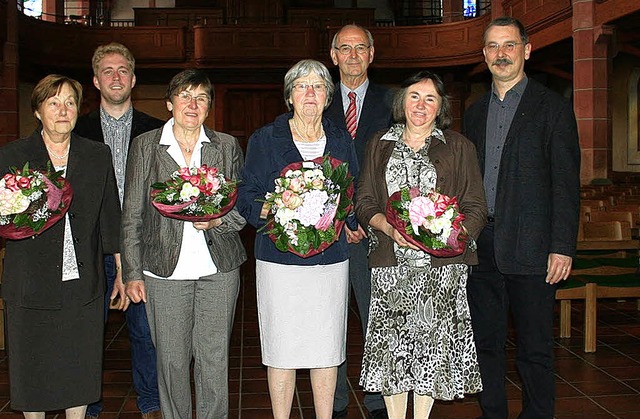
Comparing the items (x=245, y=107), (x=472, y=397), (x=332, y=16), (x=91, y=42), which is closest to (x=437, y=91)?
(x=472, y=397)

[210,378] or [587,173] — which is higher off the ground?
[587,173]

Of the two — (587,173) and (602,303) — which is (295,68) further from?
(587,173)

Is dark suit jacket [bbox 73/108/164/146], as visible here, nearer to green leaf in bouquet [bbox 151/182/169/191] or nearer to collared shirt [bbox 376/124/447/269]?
green leaf in bouquet [bbox 151/182/169/191]

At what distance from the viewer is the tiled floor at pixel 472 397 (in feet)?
14.4

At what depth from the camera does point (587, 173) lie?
12.8 metres

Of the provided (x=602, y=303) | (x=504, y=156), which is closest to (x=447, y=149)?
(x=504, y=156)

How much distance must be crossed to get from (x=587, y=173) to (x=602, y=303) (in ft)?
19.0

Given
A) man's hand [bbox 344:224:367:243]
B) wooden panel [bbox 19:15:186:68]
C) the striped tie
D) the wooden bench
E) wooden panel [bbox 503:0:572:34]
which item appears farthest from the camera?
wooden panel [bbox 19:15:186:68]

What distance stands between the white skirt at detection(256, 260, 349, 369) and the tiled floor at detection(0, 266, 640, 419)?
1.05 metres

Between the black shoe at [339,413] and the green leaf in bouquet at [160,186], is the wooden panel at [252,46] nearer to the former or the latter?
the black shoe at [339,413]

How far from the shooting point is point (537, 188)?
11.7ft

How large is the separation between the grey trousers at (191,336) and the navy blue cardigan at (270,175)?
0.75ft

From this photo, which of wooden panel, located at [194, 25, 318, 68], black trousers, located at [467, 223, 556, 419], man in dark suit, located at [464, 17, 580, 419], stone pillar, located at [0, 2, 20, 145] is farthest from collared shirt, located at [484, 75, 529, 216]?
wooden panel, located at [194, 25, 318, 68]

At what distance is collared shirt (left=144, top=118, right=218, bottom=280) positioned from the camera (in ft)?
10.9
